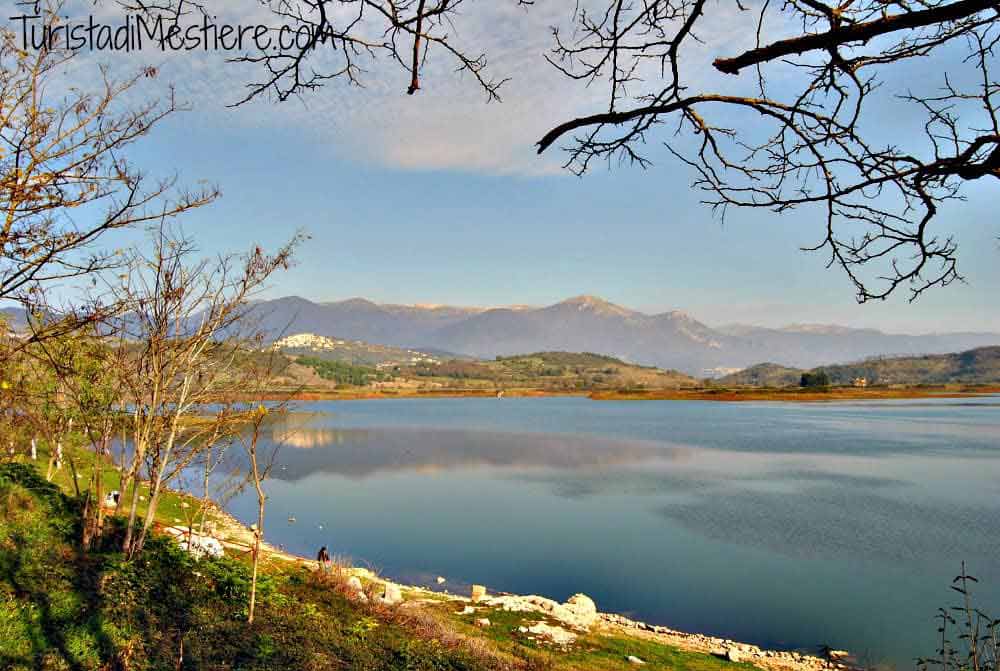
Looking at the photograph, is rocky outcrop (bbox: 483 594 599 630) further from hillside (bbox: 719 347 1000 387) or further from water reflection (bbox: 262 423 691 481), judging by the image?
hillside (bbox: 719 347 1000 387)

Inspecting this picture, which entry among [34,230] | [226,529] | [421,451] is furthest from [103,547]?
[421,451]

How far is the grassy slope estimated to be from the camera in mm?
6270

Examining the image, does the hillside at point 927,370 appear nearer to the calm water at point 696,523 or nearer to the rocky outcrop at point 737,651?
the calm water at point 696,523

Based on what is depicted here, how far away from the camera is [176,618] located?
23.6ft

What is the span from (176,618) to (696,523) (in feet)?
65.7

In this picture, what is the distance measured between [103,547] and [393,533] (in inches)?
596

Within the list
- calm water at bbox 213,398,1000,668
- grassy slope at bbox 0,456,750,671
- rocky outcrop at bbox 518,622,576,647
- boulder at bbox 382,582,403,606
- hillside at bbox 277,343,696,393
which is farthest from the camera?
hillside at bbox 277,343,696,393

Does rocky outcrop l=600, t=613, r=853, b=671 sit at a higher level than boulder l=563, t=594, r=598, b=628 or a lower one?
lower

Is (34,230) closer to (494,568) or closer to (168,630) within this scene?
(168,630)

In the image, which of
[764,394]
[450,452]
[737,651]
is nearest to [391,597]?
[737,651]

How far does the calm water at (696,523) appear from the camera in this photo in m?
15.2

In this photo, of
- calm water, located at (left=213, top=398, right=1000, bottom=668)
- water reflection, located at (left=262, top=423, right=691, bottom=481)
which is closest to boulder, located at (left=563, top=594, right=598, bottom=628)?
calm water, located at (left=213, top=398, right=1000, bottom=668)

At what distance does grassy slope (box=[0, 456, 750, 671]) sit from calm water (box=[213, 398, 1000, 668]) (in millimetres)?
6123

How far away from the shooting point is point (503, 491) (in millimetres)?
30547
